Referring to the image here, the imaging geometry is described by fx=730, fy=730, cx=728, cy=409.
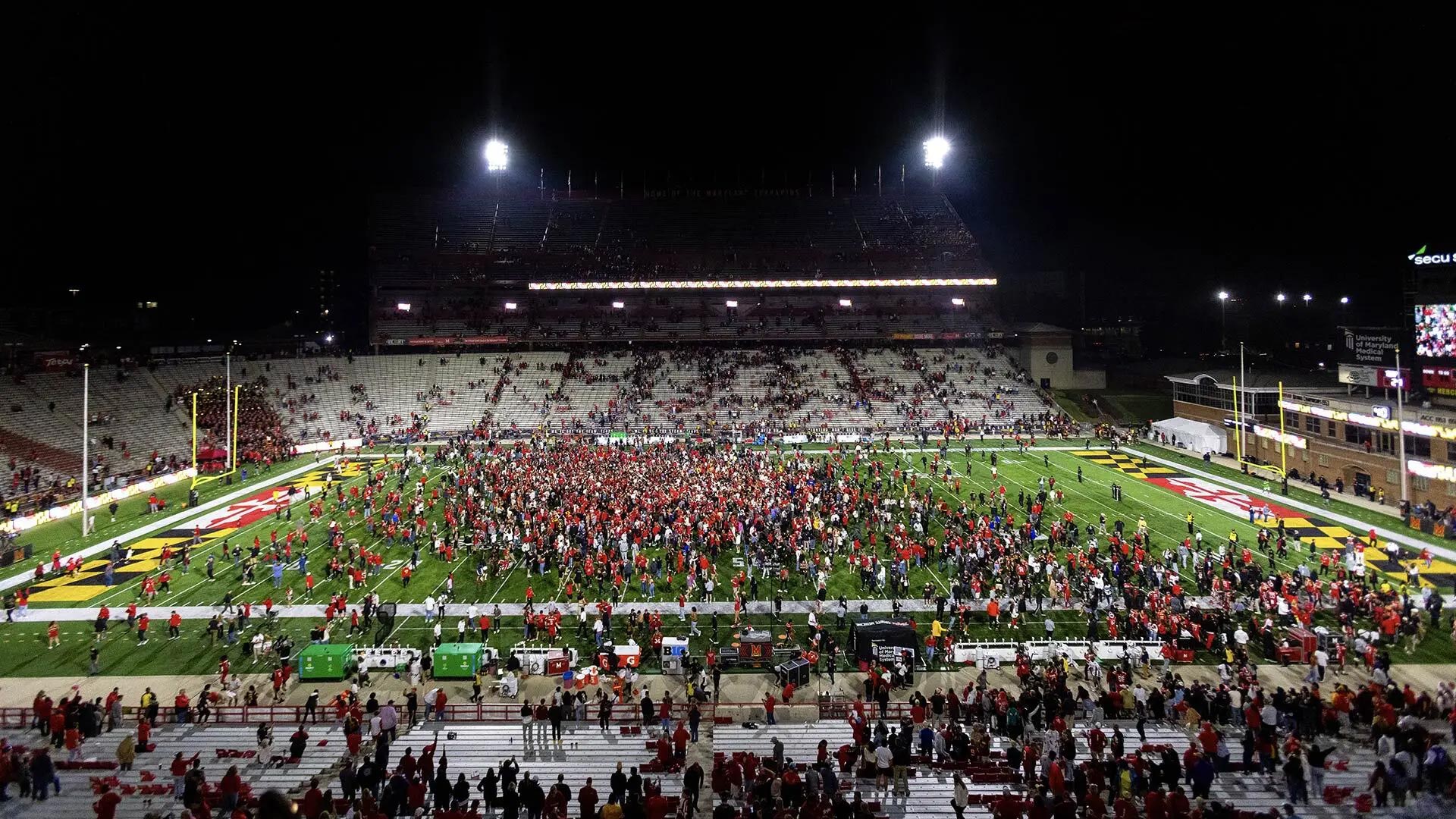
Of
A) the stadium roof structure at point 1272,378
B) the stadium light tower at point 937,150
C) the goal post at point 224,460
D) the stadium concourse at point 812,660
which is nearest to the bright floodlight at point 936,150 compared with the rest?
the stadium light tower at point 937,150

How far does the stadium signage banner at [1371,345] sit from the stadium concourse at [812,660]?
11.0 m

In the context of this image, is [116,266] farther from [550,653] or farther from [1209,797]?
[1209,797]

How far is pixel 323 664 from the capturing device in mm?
15742

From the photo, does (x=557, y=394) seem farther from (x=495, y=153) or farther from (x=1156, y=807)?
(x=1156, y=807)

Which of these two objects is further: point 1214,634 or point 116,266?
point 116,266

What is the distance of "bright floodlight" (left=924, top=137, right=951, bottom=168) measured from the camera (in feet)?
247

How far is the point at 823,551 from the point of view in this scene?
2350cm

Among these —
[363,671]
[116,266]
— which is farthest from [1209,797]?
[116,266]

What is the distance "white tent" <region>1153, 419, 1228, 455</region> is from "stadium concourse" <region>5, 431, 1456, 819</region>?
13709mm

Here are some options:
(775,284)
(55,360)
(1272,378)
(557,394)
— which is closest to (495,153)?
(775,284)

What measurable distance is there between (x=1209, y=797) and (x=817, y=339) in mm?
57068

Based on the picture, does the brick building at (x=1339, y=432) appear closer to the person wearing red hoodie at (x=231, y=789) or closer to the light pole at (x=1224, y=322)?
the light pole at (x=1224, y=322)

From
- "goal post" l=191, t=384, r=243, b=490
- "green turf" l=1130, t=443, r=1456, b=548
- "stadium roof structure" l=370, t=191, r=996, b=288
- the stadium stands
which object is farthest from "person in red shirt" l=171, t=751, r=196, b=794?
"stadium roof structure" l=370, t=191, r=996, b=288

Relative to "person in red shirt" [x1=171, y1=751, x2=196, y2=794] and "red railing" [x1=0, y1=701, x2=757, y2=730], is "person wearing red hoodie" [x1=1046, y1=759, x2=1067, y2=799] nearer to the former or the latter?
"red railing" [x1=0, y1=701, x2=757, y2=730]
